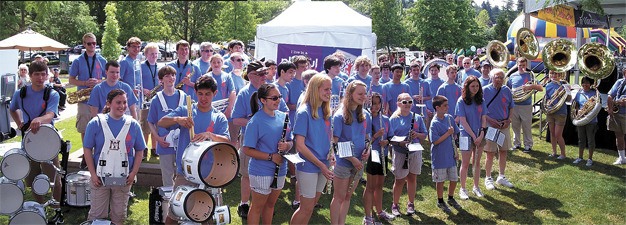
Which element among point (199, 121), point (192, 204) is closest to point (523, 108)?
point (199, 121)

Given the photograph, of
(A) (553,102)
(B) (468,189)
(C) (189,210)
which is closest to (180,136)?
(C) (189,210)

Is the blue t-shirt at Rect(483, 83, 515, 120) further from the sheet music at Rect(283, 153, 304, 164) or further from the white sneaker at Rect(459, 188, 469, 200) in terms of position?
the sheet music at Rect(283, 153, 304, 164)

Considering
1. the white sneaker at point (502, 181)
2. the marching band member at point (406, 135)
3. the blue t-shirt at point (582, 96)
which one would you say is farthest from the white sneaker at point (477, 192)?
the blue t-shirt at point (582, 96)

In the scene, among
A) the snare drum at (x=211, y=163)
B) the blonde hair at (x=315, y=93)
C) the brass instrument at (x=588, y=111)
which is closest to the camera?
the snare drum at (x=211, y=163)

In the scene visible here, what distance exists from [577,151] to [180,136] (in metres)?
8.84

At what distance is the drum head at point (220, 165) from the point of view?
489 cm

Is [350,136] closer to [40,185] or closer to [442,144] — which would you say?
[442,144]

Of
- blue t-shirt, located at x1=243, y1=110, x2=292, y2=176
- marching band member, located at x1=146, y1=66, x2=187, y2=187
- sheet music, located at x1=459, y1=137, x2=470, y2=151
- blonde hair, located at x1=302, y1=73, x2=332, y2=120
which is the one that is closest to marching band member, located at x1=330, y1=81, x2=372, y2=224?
blonde hair, located at x1=302, y1=73, x2=332, y2=120

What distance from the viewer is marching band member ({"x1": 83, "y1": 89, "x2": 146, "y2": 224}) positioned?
17.7ft

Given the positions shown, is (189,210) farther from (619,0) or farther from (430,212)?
(619,0)

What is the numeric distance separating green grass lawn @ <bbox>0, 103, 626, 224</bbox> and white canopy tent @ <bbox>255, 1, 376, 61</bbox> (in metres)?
4.09

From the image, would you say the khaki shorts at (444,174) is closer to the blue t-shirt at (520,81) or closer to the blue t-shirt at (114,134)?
the blue t-shirt at (114,134)

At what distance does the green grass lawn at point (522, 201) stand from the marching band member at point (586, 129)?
32 cm

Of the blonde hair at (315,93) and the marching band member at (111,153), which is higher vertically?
the blonde hair at (315,93)
